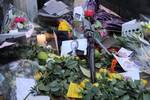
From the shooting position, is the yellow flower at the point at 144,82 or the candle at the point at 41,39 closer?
the yellow flower at the point at 144,82

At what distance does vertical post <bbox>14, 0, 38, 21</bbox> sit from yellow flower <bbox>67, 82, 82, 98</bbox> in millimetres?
1916

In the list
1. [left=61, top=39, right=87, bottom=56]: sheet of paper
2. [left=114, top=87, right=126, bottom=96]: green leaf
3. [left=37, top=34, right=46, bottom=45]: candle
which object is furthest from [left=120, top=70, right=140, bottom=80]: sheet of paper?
[left=37, top=34, right=46, bottom=45]: candle

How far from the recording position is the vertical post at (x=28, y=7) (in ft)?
18.0

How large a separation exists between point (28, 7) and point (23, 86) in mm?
1728

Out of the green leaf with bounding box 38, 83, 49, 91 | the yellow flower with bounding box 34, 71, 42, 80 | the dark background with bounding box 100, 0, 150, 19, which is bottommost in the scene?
the green leaf with bounding box 38, 83, 49, 91

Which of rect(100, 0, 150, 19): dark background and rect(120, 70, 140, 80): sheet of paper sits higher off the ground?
rect(100, 0, 150, 19): dark background

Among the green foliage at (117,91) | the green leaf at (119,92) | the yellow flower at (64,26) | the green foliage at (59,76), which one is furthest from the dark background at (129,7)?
the green leaf at (119,92)

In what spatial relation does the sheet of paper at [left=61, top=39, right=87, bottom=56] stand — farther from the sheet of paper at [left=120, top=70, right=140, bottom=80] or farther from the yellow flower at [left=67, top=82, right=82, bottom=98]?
the yellow flower at [left=67, top=82, right=82, bottom=98]

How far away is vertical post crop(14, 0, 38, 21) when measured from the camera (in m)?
5.50

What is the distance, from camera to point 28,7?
5539 mm

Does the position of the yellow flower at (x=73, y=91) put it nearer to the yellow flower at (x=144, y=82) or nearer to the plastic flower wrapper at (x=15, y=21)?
the yellow flower at (x=144, y=82)

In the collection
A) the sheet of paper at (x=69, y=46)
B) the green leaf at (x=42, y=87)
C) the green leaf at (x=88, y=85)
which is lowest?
the green leaf at (x=42, y=87)

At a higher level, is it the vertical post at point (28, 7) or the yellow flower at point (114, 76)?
the vertical post at point (28, 7)

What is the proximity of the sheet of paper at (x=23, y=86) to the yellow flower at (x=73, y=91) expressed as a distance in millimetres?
368
